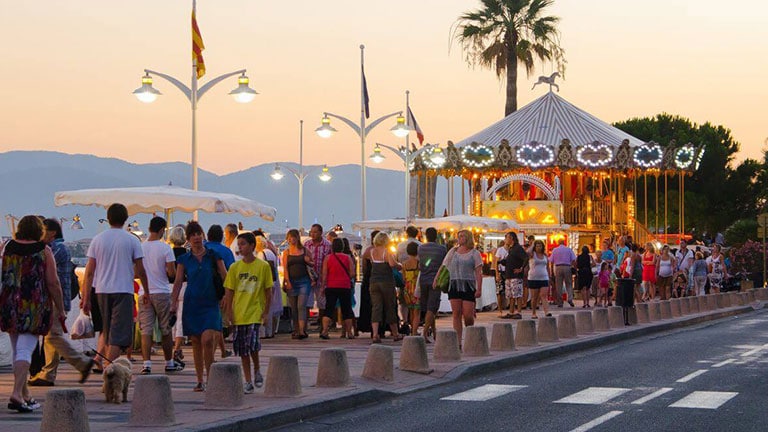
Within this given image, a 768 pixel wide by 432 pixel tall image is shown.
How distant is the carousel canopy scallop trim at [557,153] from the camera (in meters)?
53.6

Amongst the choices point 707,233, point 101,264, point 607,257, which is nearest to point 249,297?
point 101,264

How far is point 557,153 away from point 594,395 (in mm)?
39375

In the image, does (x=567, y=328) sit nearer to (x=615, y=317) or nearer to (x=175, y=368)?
(x=615, y=317)

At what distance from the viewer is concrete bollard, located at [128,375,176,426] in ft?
36.0

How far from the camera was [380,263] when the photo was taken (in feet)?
68.9

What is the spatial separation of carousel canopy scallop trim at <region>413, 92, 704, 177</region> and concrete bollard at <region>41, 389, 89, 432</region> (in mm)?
44613

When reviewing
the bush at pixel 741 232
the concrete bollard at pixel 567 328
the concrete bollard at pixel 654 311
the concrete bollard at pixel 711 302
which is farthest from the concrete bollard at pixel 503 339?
the bush at pixel 741 232

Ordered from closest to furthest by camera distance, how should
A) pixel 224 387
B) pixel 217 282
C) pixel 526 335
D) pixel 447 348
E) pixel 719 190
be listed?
pixel 224 387, pixel 217 282, pixel 447 348, pixel 526 335, pixel 719 190

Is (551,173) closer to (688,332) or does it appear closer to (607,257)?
(607,257)

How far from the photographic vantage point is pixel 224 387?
1204 centimetres

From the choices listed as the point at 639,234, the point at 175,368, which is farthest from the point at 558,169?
the point at 175,368

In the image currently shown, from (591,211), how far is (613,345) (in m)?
33.3

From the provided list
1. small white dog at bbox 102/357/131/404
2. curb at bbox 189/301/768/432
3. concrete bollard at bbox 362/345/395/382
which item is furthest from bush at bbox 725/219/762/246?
small white dog at bbox 102/357/131/404

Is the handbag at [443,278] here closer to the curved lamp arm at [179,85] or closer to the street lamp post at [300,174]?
the curved lamp arm at [179,85]
